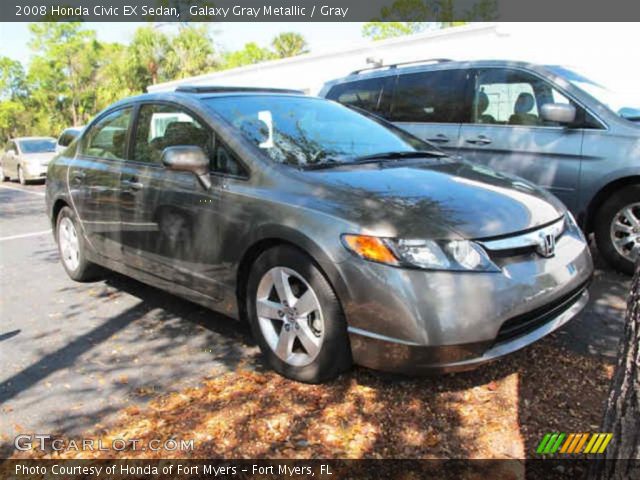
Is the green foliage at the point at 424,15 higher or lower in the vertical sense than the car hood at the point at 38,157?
higher

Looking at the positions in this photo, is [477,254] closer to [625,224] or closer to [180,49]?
[625,224]

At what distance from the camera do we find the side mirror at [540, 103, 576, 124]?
4812 millimetres

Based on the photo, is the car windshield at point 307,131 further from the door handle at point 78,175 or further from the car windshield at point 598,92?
the car windshield at point 598,92

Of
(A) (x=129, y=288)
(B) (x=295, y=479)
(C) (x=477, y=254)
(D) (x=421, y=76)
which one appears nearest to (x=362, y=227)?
(C) (x=477, y=254)

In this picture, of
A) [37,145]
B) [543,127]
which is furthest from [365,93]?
[37,145]

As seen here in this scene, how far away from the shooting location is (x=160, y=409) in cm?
298

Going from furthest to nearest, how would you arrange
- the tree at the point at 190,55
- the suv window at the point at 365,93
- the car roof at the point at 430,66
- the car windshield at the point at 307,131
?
the tree at the point at 190,55 → the suv window at the point at 365,93 → the car roof at the point at 430,66 → the car windshield at the point at 307,131

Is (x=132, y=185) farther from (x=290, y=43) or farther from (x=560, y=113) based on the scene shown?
(x=290, y=43)

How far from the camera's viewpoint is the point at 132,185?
407 centimetres

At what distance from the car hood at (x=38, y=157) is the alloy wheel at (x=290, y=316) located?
14.6 meters

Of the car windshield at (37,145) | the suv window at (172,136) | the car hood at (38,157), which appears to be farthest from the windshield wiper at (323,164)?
the car windshield at (37,145)

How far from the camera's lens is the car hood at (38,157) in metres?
15.8

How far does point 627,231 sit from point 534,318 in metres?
2.47

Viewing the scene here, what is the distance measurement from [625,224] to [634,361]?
343 cm
